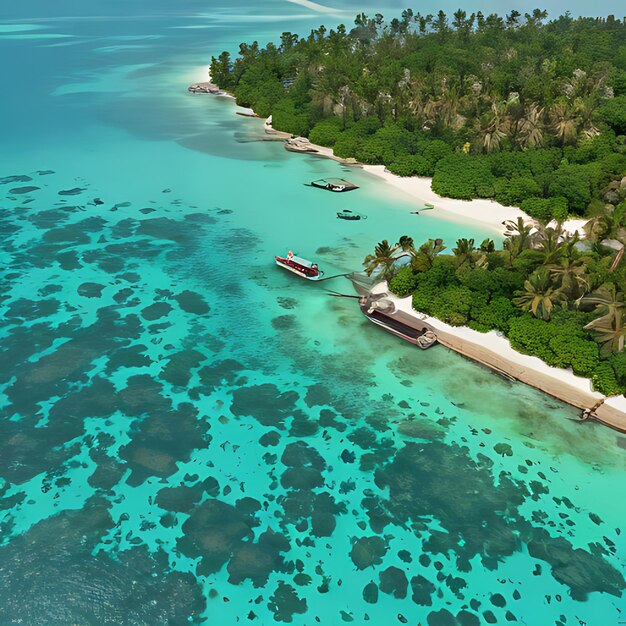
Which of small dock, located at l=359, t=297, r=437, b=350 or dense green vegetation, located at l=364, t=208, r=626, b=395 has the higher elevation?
dense green vegetation, located at l=364, t=208, r=626, b=395

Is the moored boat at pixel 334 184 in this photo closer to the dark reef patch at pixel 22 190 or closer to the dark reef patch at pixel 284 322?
the dark reef patch at pixel 284 322

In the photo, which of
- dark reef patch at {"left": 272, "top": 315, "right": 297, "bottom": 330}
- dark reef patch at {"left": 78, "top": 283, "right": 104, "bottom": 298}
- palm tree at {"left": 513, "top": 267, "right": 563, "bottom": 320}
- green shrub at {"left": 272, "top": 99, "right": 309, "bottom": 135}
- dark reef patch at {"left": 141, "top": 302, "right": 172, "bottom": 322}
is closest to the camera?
palm tree at {"left": 513, "top": 267, "right": 563, "bottom": 320}

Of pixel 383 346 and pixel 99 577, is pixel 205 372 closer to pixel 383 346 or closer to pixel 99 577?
pixel 383 346

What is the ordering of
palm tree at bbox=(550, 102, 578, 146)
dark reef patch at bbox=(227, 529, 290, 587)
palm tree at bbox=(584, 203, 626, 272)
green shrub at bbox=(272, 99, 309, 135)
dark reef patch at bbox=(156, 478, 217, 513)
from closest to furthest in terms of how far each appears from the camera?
dark reef patch at bbox=(227, 529, 290, 587)
dark reef patch at bbox=(156, 478, 217, 513)
palm tree at bbox=(584, 203, 626, 272)
palm tree at bbox=(550, 102, 578, 146)
green shrub at bbox=(272, 99, 309, 135)

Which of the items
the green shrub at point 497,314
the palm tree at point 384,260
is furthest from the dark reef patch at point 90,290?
the green shrub at point 497,314

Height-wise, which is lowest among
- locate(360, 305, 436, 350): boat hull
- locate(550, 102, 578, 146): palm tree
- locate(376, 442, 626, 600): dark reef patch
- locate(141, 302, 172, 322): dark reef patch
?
locate(141, 302, 172, 322): dark reef patch

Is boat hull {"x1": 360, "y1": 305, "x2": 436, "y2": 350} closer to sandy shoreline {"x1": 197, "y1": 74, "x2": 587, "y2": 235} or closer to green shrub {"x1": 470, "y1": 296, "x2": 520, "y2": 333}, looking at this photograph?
green shrub {"x1": 470, "y1": 296, "x2": 520, "y2": 333}

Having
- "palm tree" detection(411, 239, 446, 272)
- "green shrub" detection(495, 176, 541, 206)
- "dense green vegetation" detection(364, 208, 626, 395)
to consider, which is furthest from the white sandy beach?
"palm tree" detection(411, 239, 446, 272)

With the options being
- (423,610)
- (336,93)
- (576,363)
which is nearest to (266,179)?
(336,93)
